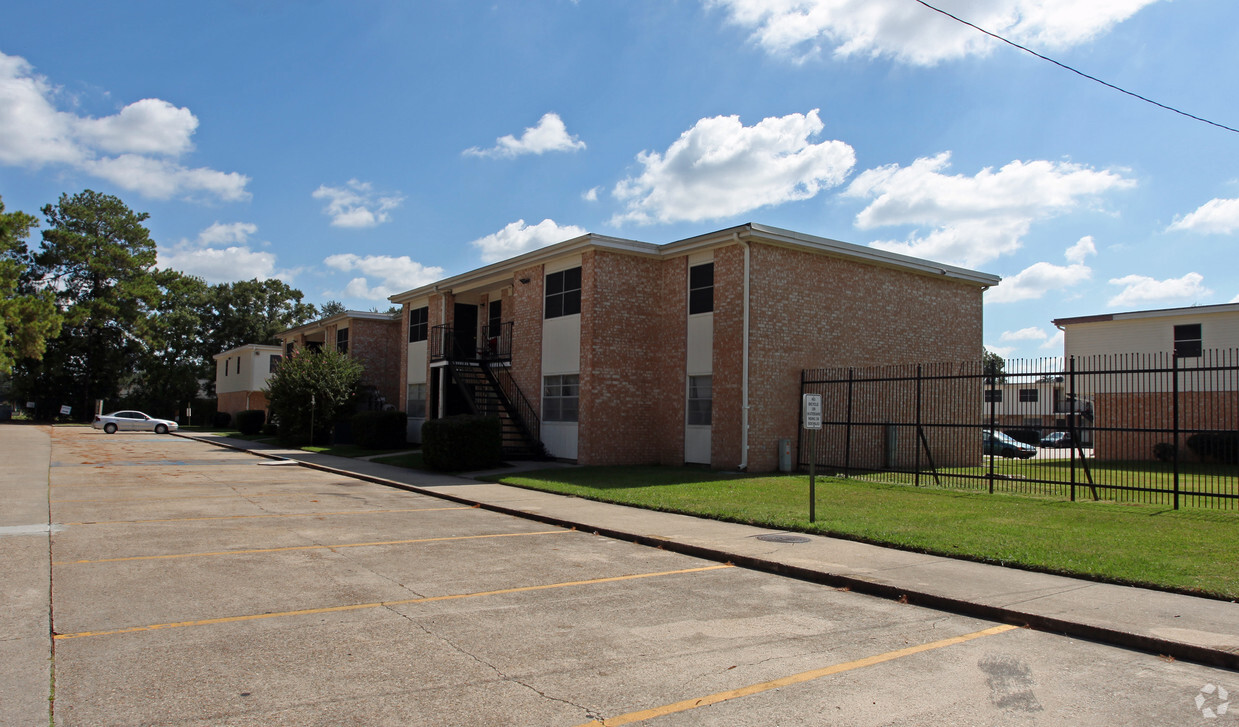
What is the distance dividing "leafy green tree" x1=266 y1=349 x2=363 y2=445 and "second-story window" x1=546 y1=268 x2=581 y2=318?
39.3ft

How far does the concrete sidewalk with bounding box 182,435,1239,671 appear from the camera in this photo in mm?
6082

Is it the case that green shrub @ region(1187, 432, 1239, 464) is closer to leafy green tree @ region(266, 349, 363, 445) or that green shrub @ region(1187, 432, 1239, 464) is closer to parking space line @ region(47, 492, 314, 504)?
parking space line @ region(47, 492, 314, 504)

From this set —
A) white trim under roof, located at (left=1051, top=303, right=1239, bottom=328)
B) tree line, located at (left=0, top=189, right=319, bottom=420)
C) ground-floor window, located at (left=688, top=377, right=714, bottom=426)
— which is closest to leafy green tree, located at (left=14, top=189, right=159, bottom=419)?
tree line, located at (left=0, top=189, right=319, bottom=420)

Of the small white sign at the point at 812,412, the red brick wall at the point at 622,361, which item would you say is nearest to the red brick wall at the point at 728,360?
the red brick wall at the point at 622,361

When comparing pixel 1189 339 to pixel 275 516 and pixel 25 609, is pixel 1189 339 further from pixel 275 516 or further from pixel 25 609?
pixel 25 609

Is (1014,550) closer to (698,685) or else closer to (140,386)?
(698,685)

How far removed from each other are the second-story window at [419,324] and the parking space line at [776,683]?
86.5 feet

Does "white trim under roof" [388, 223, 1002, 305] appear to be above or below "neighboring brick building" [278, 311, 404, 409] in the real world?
above

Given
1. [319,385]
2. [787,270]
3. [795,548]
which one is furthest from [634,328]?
[319,385]

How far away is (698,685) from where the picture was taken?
16.3 feet

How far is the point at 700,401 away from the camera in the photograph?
20750mm

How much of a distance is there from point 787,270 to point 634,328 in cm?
445

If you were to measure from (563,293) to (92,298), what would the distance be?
57.3 m

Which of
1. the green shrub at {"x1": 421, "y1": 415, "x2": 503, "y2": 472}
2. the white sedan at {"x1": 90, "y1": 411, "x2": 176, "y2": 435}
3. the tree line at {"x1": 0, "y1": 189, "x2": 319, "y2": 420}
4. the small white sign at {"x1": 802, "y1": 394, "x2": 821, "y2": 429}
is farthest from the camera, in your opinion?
the tree line at {"x1": 0, "y1": 189, "x2": 319, "y2": 420}
